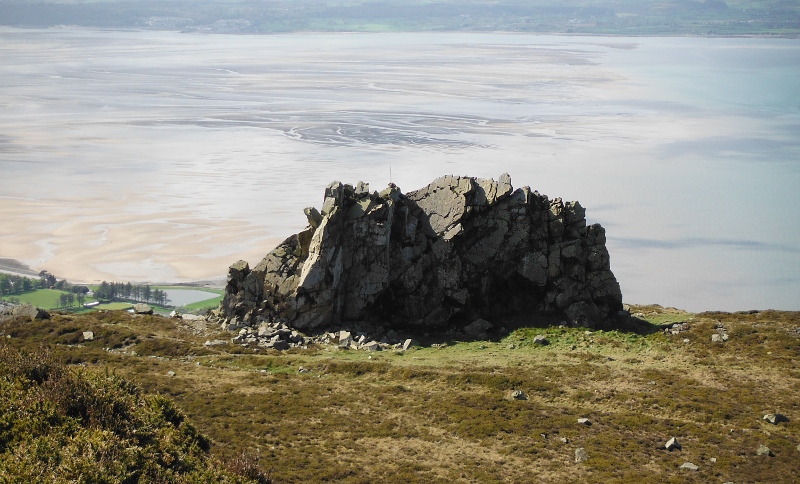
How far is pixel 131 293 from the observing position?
52.7 m

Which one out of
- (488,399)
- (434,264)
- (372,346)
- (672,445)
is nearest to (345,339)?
(372,346)

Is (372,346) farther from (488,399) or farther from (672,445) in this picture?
(672,445)

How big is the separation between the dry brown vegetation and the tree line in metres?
15.4

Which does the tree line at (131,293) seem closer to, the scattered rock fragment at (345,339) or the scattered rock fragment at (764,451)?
the scattered rock fragment at (345,339)

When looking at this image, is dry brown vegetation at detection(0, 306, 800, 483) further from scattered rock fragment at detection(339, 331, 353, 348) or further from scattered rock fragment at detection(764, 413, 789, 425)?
scattered rock fragment at detection(339, 331, 353, 348)

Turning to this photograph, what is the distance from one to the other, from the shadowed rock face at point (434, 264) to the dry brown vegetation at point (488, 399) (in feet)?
7.72

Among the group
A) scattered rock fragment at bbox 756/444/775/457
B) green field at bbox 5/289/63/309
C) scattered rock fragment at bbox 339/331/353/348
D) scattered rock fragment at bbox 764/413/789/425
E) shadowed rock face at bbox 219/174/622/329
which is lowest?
scattered rock fragment at bbox 756/444/775/457

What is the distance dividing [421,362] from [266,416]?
26.4 feet

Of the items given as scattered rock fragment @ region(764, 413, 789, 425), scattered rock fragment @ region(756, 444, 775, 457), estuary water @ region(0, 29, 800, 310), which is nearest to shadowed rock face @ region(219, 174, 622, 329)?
scattered rock fragment @ region(764, 413, 789, 425)

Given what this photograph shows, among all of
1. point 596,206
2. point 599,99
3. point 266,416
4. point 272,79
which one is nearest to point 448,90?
point 599,99

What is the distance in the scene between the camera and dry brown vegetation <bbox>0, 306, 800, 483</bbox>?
22.5m

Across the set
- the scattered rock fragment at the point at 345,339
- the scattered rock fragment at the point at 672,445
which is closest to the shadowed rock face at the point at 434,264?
the scattered rock fragment at the point at 345,339

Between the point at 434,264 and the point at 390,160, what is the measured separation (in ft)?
147

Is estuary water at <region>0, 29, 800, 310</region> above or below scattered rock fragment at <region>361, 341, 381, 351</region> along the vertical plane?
above
